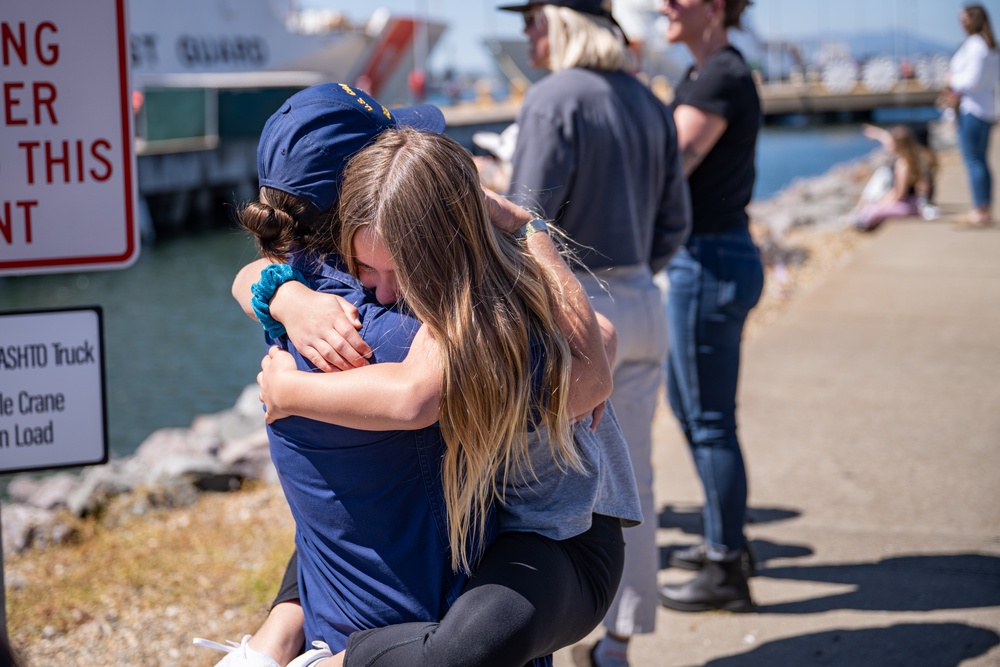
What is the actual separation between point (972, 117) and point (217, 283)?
462 inches

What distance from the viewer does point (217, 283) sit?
1695 cm

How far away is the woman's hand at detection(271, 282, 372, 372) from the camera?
1.72 m

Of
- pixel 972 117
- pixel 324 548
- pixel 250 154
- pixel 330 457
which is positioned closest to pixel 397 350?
pixel 330 457

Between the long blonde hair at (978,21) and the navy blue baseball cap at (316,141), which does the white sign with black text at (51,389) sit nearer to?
the navy blue baseball cap at (316,141)

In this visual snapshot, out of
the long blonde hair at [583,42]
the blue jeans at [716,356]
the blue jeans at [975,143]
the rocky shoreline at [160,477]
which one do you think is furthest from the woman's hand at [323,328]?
the blue jeans at [975,143]

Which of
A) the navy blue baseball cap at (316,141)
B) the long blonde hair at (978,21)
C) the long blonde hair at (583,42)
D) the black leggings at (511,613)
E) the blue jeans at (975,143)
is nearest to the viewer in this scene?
the black leggings at (511,613)

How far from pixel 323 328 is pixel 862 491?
10.6 feet

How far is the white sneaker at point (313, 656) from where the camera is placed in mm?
1814

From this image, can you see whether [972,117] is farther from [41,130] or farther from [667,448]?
[41,130]

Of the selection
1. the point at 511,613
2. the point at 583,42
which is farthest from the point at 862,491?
the point at 511,613

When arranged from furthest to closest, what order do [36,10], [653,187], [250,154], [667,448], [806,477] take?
[250,154]
[667,448]
[806,477]
[653,187]
[36,10]

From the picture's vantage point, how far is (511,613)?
5.53 feet

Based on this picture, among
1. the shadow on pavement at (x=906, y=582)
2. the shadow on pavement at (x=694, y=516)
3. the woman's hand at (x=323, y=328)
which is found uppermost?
the woman's hand at (x=323, y=328)

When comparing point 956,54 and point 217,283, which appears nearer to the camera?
point 956,54
